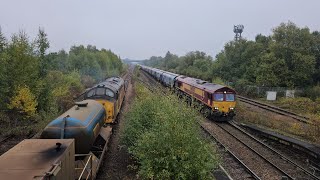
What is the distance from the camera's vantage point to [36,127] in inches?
918

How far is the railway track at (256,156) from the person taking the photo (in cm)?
1614

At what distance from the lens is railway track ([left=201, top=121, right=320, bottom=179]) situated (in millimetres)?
16141

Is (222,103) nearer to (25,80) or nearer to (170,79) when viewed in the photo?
(25,80)

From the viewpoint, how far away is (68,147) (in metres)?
10.1

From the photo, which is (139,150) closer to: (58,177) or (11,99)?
(58,177)

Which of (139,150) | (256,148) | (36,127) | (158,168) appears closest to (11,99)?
(36,127)

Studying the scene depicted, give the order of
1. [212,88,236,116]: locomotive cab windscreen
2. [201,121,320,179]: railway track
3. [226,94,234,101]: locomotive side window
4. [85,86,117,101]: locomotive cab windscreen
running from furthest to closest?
[226,94,234,101]: locomotive side window
[212,88,236,116]: locomotive cab windscreen
[85,86,117,101]: locomotive cab windscreen
[201,121,320,179]: railway track

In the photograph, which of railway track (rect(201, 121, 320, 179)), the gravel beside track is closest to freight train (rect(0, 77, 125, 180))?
railway track (rect(201, 121, 320, 179))

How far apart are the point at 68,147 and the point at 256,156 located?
12.5 meters

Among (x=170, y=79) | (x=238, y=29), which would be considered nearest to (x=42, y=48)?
(x=170, y=79)

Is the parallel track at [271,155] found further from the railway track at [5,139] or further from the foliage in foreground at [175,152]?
the railway track at [5,139]

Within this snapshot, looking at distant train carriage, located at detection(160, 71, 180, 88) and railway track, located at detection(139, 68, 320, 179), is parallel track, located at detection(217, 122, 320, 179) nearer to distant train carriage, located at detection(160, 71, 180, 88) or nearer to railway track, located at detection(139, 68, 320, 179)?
railway track, located at detection(139, 68, 320, 179)

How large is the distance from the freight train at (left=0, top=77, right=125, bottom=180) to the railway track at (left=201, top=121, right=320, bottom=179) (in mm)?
7625

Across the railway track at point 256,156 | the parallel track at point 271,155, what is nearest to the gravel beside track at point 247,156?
the railway track at point 256,156
